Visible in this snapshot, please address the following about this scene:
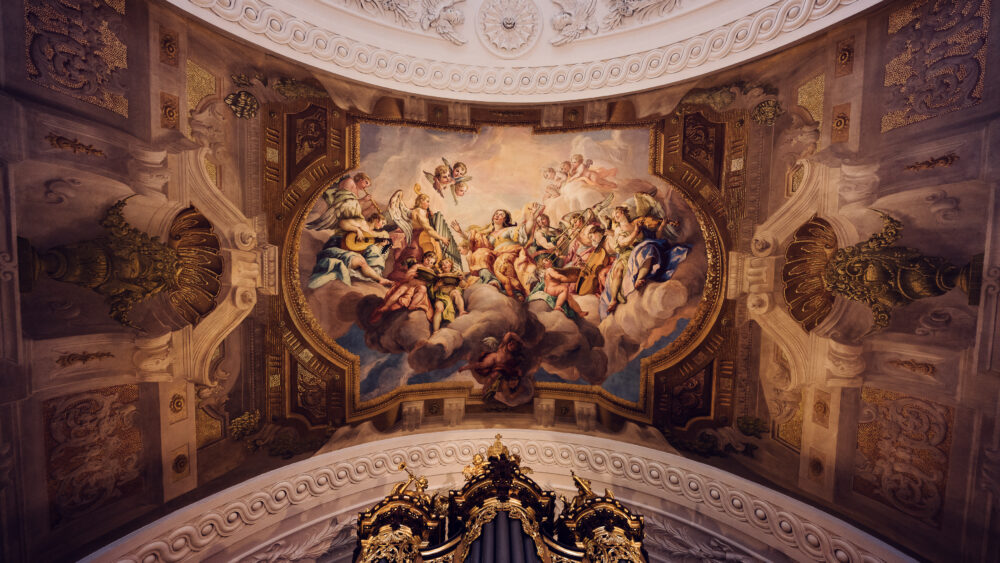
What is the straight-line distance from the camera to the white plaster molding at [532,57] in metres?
4.68

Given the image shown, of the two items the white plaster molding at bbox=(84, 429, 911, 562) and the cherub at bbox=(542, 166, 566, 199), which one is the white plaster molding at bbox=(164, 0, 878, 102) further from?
the white plaster molding at bbox=(84, 429, 911, 562)

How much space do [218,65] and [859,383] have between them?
8.81 m

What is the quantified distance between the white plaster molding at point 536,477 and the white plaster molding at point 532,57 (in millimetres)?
5510

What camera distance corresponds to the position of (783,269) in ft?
17.2

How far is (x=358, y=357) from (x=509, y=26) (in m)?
5.49

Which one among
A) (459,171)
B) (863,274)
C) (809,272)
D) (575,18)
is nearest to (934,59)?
(863,274)

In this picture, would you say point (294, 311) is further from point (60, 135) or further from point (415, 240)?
point (60, 135)

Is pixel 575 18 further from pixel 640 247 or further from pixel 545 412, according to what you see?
pixel 545 412

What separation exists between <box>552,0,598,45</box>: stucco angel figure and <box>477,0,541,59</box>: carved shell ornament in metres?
0.32

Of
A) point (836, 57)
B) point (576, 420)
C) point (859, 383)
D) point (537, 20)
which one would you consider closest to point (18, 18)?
point (537, 20)

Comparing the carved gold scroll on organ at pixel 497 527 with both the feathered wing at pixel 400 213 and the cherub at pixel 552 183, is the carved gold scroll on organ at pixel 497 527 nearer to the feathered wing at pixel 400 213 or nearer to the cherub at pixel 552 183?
the feathered wing at pixel 400 213

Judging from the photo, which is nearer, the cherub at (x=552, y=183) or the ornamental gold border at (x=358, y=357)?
the ornamental gold border at (x=358, y=357)

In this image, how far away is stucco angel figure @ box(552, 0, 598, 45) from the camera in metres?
5.58

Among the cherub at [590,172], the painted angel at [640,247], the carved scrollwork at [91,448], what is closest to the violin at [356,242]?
the carved scrollwork at [91,448]
